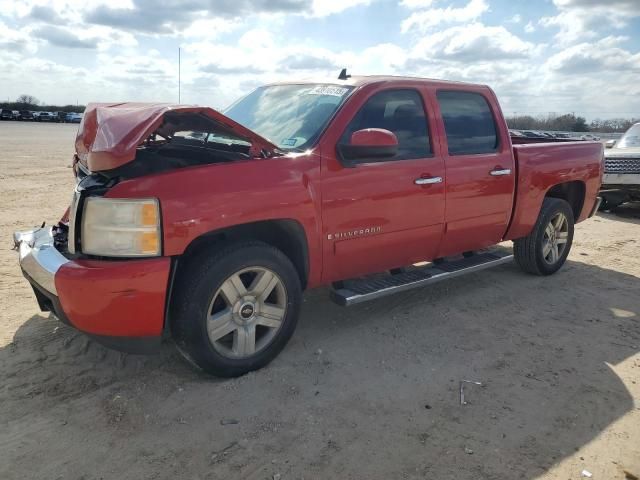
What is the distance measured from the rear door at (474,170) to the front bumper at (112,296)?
101 inches

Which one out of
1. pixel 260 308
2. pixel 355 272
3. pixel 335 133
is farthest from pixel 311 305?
pixel 335 133

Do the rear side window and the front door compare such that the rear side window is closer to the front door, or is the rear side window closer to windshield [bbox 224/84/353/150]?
the front door

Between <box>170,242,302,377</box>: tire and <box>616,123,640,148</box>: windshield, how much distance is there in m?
10.0

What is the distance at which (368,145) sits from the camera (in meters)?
3.69

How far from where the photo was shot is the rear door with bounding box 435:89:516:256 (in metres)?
4.61

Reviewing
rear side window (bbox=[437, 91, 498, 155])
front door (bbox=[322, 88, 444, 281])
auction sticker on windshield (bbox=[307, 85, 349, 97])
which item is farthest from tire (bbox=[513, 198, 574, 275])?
auction sticker on windshield (bbox=[307, 85, 349, 97])

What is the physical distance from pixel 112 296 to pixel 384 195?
6.72 feet

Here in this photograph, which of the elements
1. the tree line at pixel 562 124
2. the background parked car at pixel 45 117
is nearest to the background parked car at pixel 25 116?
the background parked car at pixel 45 117

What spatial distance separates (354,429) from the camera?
306 centimetres

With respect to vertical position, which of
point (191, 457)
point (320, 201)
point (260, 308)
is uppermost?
point (320, 201)

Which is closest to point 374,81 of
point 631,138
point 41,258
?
point 41,258

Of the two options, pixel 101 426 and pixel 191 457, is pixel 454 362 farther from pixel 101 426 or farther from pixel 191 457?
pixel 101 426

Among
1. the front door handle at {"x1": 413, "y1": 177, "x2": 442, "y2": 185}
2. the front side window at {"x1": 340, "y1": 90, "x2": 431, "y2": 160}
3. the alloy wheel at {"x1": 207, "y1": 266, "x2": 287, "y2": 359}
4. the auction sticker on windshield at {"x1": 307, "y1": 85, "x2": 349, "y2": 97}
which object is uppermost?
the auction sticker on windshield at {"x1": 307, "y1": 85, "x2": 349, "y2": 97}

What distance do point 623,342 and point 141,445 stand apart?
3695 mm
